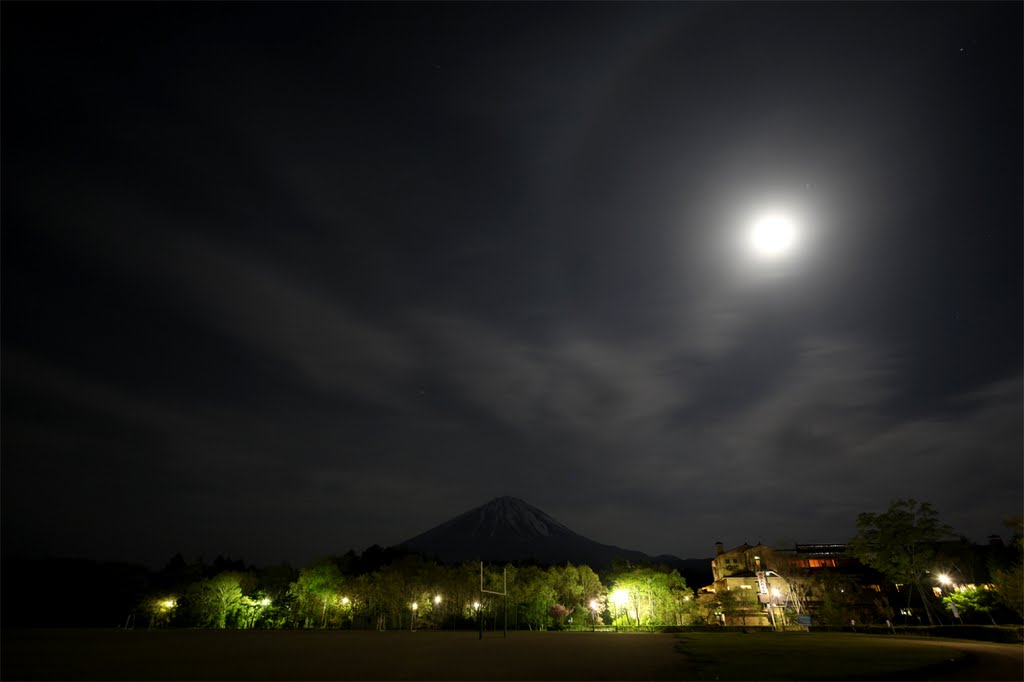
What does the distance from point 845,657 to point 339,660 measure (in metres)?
26.2

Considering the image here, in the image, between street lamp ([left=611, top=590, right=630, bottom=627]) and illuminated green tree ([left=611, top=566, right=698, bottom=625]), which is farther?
street lamp ([left=611, top=590, right=630, bottom=627])

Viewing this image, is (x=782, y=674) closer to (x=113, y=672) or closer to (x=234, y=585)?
(x=113, y=672)

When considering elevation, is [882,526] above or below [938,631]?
above

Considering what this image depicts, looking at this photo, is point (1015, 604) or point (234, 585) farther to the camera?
point (234, 585)

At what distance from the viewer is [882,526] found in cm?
6206

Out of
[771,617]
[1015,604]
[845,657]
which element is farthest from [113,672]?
[771,617]

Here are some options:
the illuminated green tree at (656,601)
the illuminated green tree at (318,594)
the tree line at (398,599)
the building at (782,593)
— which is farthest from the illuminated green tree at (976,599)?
the illuminated green tree at (318,594)

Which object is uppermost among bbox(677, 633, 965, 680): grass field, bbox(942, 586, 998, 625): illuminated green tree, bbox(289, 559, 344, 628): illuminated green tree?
bbox(289, 559, 344, 628): illuminated green tree

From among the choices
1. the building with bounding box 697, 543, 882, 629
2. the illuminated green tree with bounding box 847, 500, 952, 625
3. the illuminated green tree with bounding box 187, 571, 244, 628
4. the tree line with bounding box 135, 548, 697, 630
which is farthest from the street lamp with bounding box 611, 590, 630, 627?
the illuminated green tree with bounding box 187, 571, 244, 628

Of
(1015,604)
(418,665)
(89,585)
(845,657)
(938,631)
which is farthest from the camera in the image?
(89,585)

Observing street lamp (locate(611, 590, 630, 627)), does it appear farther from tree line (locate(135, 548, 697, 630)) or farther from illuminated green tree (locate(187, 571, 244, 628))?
illuminated green tree (locate(187, 571, 244, 628))

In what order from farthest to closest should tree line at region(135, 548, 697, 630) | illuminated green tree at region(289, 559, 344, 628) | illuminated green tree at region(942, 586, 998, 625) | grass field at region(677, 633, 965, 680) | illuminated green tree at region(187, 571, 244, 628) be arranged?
illuminated green tree at region(289, 559, 344, 628)
illuminated green tree at region(187, 571, 244, 628)
tree line at region(135, 548, 697, 630)
illuminated green tree at region(942, 586, 998, 625)
grass field at region(677, 633, 965, 680)

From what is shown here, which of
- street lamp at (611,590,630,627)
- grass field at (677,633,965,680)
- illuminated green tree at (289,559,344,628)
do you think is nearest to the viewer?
grass field at (677,633,965,680)

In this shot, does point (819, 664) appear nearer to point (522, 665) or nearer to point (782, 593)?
point (522, 665)
